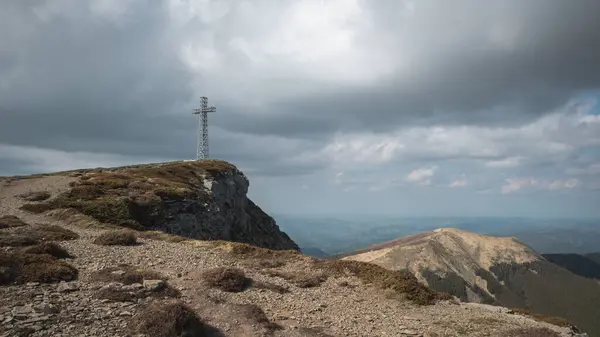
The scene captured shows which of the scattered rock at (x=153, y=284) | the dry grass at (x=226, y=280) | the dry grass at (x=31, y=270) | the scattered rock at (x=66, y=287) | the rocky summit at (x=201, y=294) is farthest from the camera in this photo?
the dry grass at (x=226, y=280)

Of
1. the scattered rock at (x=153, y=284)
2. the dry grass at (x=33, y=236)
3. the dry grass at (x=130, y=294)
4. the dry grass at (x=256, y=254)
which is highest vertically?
the dry grass at (x=33, y=236)

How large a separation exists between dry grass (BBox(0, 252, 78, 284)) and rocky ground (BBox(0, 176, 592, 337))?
60 cm

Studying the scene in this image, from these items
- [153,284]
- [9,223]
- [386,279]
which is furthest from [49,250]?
[386,279]

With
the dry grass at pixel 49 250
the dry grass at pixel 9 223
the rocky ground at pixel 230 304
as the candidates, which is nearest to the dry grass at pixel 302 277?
the rocky ground at pixel 230 304

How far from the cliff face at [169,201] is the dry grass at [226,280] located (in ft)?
79.8

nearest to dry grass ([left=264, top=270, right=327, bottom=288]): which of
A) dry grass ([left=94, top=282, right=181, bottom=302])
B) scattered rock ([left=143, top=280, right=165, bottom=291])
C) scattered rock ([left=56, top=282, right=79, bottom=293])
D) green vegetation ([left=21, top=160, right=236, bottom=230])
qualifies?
dry grass ([left=94, top=282, right=181, bottom=302])

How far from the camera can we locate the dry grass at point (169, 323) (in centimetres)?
1552

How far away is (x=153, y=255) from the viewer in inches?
1115

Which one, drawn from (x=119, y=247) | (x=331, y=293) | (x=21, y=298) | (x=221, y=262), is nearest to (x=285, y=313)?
(x=331, y=293)

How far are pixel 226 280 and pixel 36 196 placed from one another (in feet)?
131

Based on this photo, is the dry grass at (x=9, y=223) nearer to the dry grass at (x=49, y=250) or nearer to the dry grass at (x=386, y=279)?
the dry grass at (x=49, y=250)

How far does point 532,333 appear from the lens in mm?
19578

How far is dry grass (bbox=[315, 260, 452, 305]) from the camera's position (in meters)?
24.5

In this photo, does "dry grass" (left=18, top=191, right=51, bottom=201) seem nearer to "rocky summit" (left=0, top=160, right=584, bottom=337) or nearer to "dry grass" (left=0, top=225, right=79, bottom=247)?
"rocky summit" (left=0, top=160, right=584, bottom=337)
